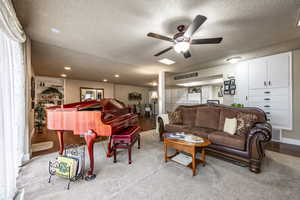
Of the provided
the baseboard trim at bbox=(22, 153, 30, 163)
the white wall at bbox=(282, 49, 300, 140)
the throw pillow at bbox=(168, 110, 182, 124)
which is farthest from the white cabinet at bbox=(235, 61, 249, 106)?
the baseboard trim at bbox=(22, 153, 30, 163)

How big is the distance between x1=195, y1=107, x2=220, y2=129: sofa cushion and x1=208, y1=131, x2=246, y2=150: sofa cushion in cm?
64

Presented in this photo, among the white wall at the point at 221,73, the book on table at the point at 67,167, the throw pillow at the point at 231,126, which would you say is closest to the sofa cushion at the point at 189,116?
the throw pillow at the point at 231,126

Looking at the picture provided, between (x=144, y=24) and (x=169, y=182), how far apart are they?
8.31 ft

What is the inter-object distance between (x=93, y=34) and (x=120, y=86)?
6.52m

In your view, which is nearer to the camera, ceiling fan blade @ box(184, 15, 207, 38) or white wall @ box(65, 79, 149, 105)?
ceiling fan blade @ box(184, 15, 207, 38)

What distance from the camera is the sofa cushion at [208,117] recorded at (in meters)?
2.98

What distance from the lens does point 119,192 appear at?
1.49 meters

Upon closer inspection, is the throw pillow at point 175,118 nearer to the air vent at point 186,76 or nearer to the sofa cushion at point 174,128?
the sofa cushion at point 174,128

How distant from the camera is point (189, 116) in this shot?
3.50m

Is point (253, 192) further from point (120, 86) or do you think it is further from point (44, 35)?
point (120, 86)

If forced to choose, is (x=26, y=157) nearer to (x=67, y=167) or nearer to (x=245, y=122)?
(x=67, y=167)

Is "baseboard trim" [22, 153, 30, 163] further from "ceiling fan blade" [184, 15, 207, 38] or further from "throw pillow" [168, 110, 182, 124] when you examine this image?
"ceiling fan blade" [184, 15, 207, 38]

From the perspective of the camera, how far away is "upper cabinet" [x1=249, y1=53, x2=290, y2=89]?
315 cm

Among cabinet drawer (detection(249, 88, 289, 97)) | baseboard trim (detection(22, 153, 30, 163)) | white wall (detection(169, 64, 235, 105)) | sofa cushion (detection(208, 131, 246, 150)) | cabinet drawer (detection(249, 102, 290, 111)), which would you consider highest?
white wall (detection(169, 64, 235, 105))
